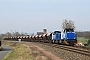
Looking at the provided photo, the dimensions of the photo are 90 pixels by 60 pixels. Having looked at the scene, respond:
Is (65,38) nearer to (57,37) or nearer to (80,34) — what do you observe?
(57,37)

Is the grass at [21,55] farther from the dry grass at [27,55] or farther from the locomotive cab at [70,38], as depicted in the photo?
the locomotive cab at [70,38]

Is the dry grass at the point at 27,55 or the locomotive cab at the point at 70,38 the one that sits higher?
the locomotive cab at the point at 70,38

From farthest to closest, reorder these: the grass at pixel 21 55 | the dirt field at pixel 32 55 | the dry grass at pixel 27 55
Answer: the grass at pixel 21 55 → the dry grass at pixel 27 55 → the dirt field at pixel 32 55

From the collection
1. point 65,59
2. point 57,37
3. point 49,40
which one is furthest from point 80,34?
point 65,59

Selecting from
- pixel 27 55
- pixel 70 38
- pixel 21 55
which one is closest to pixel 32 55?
pixel 27 55


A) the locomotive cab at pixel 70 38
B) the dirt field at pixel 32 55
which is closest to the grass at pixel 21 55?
the dirt field at pixel 32 55

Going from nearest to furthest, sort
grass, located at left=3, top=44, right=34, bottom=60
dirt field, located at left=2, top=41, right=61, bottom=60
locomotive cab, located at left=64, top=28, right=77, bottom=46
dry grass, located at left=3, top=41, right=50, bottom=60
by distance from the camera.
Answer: dirt field, located at left=2, top=41, right=61, bottom=60 → dry grass, located at left=3, top=41, right=50, bottom=60 → grass, located at left=3, top=44, right=34, bottom=60 → locomotive cab, located at left=64, top=28, right=77, bottom=46

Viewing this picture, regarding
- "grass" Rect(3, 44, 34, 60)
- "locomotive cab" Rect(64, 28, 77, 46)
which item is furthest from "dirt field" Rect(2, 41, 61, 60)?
"locomotive cab" Rect(64, 28, 77, 46)

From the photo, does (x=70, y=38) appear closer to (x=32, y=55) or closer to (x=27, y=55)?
(x=27, y=55)

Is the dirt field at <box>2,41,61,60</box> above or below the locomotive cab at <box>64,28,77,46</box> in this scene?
below

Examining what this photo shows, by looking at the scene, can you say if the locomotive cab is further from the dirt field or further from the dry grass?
the dry grass

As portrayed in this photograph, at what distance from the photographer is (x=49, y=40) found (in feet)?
204

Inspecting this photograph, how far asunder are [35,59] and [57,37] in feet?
98.5

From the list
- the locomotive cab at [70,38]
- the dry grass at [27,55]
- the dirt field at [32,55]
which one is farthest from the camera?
the locomotive cab at [70,38]
